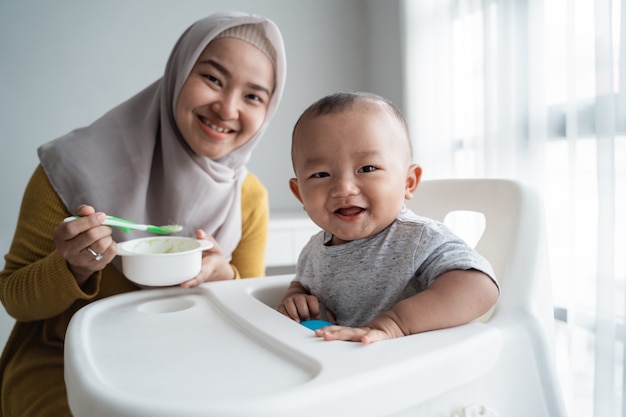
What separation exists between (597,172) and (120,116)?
1.36 metres

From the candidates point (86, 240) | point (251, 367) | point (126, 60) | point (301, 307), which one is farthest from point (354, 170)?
point (126, 60)

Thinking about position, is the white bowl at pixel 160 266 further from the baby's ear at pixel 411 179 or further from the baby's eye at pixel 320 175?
the baby's ear at pixel 411 179

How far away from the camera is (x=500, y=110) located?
5.65ft

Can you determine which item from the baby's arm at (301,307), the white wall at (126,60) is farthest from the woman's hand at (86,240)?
the white wall at (126,60)

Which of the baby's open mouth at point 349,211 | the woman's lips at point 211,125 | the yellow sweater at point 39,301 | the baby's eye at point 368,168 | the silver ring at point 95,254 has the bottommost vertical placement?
the yellow sweater at point 39,301

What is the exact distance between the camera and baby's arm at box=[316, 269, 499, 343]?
591 mm

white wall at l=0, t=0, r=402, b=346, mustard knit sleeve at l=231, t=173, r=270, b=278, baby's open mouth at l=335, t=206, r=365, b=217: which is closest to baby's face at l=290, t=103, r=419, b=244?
baby's open mouth at l=335, t=206, r=365, b=217

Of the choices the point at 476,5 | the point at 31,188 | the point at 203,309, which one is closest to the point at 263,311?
the point at 203,309

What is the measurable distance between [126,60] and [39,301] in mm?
1789

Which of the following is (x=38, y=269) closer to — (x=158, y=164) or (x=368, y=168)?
(x=158, y=164)

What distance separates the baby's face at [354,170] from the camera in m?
A: 0.75

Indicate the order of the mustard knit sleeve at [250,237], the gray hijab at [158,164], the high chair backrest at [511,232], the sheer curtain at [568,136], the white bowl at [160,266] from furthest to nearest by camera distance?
the mustard knit sleeve at [250,237] < the sheer curtain at [568,136] < the gray hijab at [158,164] < the white bowl at [160,266] < the high chair backrest at [511,232]

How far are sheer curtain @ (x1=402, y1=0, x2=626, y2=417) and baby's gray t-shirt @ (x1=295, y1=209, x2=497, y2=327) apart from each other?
823 millimetres

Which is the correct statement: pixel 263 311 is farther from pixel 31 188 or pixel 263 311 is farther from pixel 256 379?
pixel 31 188
